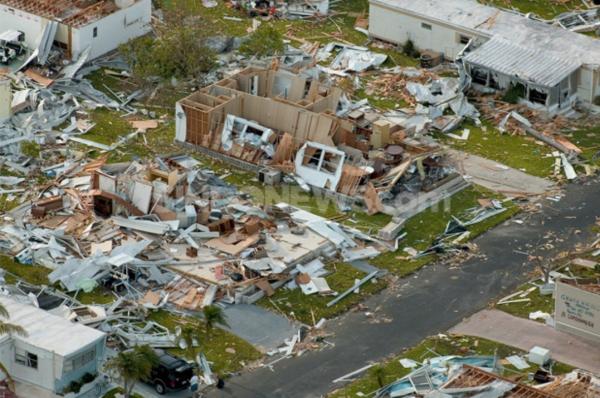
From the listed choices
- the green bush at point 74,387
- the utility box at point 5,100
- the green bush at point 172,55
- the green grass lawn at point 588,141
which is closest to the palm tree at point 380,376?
the green bush at point 74,387

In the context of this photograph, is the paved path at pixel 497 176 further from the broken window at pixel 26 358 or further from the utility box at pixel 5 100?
the broken window at pixel 26 358

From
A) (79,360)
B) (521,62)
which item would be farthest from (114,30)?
(79,360)

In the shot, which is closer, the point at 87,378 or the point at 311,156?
the point at 87,378

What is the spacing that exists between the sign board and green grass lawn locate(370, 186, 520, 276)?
5.88 meters

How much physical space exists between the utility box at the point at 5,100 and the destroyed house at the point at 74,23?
542 centimetres

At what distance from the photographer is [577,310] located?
44594 mm

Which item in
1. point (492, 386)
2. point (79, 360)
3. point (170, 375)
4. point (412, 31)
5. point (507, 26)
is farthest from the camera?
point (412, 31)

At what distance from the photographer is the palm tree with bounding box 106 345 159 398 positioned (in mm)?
40000

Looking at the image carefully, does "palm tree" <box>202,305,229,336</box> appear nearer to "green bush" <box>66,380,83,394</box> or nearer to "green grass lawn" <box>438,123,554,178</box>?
"green bush" <box>66,380,83,394</box>

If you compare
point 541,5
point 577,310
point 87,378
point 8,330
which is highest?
point 577,310

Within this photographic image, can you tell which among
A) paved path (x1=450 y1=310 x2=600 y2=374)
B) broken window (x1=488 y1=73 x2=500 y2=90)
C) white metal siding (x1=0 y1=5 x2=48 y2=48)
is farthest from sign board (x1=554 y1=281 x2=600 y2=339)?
white metal siding (x1=0 y1=5 x2=48 y2=48)

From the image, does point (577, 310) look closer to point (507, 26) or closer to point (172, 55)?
point (507, 26)

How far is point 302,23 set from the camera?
69125 millimetres

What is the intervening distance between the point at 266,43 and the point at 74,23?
7920mm
